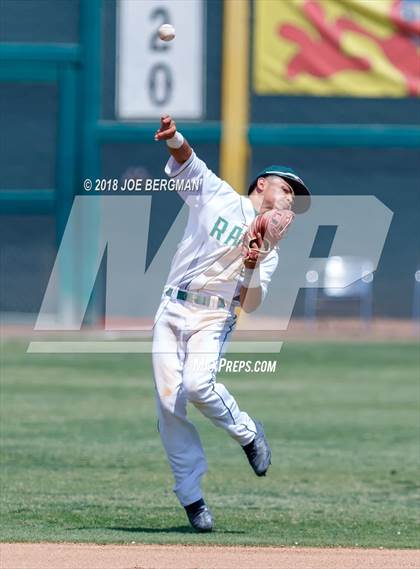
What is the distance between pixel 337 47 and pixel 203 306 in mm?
12311

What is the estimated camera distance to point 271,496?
8656mm

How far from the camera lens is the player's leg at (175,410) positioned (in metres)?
6.85

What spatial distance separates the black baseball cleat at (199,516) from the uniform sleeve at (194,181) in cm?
151

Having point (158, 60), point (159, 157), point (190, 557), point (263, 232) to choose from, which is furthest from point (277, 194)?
point (159, 157)

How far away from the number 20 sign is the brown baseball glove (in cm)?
1153

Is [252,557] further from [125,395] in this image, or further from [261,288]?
[125,395]

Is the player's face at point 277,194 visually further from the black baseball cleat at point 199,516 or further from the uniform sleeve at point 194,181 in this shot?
the black baseball cleat at point 199,516

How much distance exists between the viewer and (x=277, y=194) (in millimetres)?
6941

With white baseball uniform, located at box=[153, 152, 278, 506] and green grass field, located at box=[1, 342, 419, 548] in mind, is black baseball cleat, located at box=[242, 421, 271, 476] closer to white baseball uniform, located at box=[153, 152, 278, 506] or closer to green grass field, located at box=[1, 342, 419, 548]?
white baseball uniform, located at box=[153, 152, 278, 506]

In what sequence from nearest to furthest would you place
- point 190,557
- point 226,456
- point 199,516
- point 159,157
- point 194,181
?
point 190,557, point 194,181, point 199,516, point 226,456, point 159,157

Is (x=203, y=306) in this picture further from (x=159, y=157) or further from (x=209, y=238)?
(x=159, y=157)

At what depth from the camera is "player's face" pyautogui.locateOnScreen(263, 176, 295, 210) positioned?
692cm

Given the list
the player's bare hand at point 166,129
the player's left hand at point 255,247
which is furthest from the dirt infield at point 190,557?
the player's bare hand at point 166,129

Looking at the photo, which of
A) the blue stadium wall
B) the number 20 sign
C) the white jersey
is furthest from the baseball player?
the blue stadium wall
